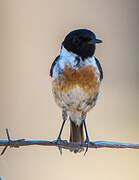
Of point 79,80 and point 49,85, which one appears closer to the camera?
point 79,80

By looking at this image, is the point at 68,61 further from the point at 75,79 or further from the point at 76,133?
the point at 76,133

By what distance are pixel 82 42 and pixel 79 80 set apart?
0.33 feet

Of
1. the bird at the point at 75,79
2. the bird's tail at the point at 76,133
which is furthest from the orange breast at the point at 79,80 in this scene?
the bird's tail at the point at 76,133

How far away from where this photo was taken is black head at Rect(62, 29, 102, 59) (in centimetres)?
52

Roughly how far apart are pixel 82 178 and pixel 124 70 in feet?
1.07

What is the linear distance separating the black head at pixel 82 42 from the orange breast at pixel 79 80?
39 mm

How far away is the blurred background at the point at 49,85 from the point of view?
0.75 meters

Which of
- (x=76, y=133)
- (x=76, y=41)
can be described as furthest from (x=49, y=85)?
(x=76, y=41)

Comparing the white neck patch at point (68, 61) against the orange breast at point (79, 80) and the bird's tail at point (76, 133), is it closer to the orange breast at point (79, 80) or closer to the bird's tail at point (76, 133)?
the orange breast at point (79, 80)

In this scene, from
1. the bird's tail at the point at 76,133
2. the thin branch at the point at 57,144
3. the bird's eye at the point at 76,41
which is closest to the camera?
the thin branch at the point at 57,144

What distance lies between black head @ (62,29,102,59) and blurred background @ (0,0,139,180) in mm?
112

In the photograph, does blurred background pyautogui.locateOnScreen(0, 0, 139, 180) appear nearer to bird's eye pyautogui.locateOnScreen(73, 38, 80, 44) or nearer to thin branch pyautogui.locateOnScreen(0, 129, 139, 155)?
bird's eye pyautogui.locateOnScreen(73, 38, 80, 44)

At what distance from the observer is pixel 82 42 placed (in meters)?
0.54

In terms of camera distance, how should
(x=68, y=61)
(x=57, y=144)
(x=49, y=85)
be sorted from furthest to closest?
1. (x=49, y=85)
2. (x=68, y=61)
3. (x=57, y=144)
